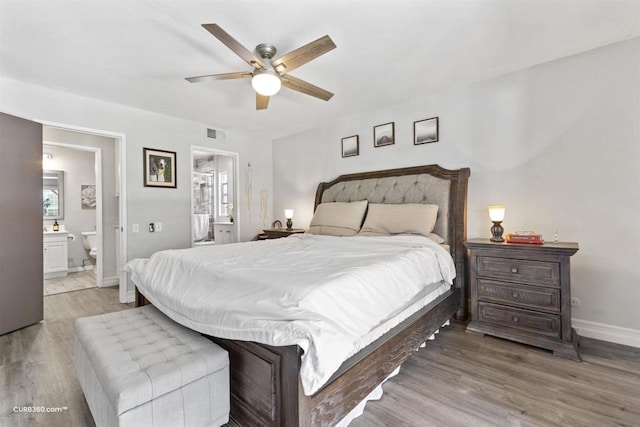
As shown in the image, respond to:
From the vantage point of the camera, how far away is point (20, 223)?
2877 mm

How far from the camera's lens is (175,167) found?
13.5ft

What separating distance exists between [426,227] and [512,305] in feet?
3.22

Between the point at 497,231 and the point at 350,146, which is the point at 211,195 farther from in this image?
the point at 497,231

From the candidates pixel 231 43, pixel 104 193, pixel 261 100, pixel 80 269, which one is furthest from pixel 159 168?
pixel 80 269

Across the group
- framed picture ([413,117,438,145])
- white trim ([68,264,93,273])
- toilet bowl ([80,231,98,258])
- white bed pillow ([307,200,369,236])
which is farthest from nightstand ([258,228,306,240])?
white trim ([68,264,93,273])

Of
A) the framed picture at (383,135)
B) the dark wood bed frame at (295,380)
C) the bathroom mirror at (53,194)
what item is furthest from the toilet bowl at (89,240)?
the framed picture at (383,135)

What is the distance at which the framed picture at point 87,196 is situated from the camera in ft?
18.9

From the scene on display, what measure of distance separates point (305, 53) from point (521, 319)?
2729mm

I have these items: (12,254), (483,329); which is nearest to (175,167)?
(12,254)

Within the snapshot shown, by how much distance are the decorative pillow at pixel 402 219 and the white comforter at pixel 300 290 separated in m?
0.45

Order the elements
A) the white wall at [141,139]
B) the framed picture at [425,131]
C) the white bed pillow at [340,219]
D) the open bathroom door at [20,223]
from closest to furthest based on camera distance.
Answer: the open bathroom door at [20,223] < the white wall at [141,139] < the framed picture at [425,131] < the white bed pillow at [340,219]

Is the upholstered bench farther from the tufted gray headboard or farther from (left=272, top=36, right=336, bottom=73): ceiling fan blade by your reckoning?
the tufted gray headboard

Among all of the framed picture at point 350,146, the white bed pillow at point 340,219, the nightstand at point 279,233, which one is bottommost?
the nightstand at point 279,233

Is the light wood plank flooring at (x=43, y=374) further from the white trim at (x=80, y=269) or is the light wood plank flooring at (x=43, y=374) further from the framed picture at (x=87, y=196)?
the framed picture at (x=87, y=196)
